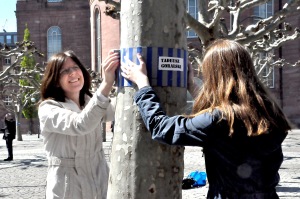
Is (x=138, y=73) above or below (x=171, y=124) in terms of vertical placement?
above

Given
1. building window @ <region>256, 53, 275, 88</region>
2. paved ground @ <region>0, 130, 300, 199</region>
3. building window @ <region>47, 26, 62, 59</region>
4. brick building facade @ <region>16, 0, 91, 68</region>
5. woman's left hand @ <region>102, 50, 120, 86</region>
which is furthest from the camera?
building window @ <region>47, 26, 62, 59</region>

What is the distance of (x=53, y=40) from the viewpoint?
5612cm

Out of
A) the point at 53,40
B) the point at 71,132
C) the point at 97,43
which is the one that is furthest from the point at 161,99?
the point at 53,40

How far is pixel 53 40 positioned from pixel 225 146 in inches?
2167

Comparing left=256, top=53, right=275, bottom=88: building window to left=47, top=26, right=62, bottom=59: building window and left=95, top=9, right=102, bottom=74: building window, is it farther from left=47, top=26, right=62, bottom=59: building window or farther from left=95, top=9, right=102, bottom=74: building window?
left=47, top=26, right=62, bottom=59: building window

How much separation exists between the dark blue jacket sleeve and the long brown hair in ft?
0.24

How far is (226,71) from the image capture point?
8.05ft

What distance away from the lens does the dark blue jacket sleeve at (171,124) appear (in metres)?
2.37

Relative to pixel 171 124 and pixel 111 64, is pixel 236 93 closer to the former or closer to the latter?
pixel 171 124

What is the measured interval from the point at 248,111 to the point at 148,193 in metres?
0.61

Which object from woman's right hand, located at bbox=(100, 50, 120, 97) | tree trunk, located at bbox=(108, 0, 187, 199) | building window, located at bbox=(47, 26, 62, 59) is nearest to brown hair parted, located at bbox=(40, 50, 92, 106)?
woman's right hand, located at bbox=(100, 50, 120, 97)

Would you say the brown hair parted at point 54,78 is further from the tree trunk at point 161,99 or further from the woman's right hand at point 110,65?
the tree trunk at point 161,99

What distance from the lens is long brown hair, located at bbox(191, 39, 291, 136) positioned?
2.38m

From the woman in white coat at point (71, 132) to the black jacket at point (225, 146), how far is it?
0.63 metres
